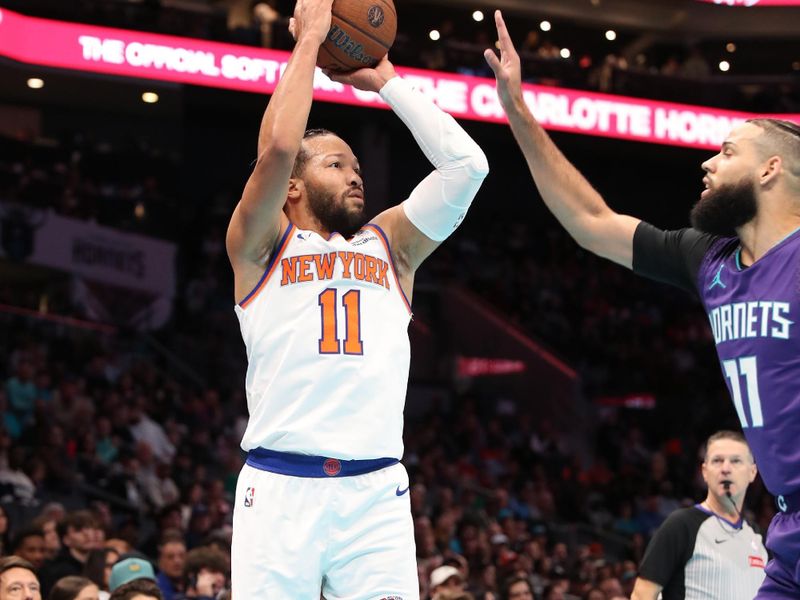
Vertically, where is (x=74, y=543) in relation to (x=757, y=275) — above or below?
below

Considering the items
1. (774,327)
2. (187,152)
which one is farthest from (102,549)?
(187,152)

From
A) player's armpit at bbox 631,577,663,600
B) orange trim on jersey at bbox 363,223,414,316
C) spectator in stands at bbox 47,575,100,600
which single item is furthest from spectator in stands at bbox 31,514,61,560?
orange trim on jersey at bbox 363,223,414,316

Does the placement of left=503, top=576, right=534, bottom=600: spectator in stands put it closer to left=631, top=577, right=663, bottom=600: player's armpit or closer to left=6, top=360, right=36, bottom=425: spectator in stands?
left=631, top=577, right=663, bottom=600: player's armpit

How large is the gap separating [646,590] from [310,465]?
8.39ft

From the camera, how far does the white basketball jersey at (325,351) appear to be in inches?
159

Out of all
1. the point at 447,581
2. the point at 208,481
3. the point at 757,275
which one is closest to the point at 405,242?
the point at 757,275

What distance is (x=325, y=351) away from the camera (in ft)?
13.4

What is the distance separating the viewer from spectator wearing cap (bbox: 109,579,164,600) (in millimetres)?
5848

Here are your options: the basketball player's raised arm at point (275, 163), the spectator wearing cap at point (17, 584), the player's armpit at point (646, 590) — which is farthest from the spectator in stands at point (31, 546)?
the basketball player's raised arm at point (275, 163)

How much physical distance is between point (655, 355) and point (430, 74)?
8562 millimetres

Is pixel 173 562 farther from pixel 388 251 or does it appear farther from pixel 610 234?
pixel 610 234

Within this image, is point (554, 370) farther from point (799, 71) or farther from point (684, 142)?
point (799, 71)

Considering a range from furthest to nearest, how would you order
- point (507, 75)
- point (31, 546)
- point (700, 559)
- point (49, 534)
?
point (49, 534), point (31, 546), point (700, 559), point (507, 75)

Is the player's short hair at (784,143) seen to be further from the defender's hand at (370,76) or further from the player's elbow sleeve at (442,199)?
the defender's hand at (370,76)
